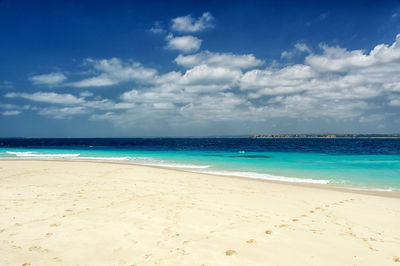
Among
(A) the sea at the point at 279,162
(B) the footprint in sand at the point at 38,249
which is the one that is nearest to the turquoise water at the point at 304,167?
(A) the sea at the point at 279,162

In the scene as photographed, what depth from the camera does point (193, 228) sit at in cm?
609

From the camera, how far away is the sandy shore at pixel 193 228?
471cm

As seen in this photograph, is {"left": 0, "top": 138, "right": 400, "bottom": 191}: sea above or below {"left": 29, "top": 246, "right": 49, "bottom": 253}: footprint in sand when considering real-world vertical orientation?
below

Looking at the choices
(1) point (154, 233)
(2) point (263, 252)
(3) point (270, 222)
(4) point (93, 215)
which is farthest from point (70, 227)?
(3) point (270, 222)

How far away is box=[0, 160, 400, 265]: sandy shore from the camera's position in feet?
15.4

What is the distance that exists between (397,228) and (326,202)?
8.69 feet

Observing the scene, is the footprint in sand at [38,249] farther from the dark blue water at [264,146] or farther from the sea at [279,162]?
the dark blue water at [264,146]

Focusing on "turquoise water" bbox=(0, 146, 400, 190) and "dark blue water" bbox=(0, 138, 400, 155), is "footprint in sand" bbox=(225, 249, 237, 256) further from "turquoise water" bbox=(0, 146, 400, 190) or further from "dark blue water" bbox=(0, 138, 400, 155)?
"dark blue water" bbox=(0, 138, 400, 155)

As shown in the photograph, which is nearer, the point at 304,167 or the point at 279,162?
the point at 304,167

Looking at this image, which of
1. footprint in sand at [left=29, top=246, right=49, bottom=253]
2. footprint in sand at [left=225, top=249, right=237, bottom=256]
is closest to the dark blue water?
footprint in sand at [left=225, top=249, right=237, bottom=256]

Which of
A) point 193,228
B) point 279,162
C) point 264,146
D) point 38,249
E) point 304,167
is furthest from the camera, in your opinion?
point 264,146

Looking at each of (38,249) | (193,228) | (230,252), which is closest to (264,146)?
(193,228)

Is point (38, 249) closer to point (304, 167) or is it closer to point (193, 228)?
point (193, 228)

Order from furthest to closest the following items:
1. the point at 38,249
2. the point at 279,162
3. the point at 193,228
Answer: the point at 279,162
the point at 193,228
the point at 38,249
